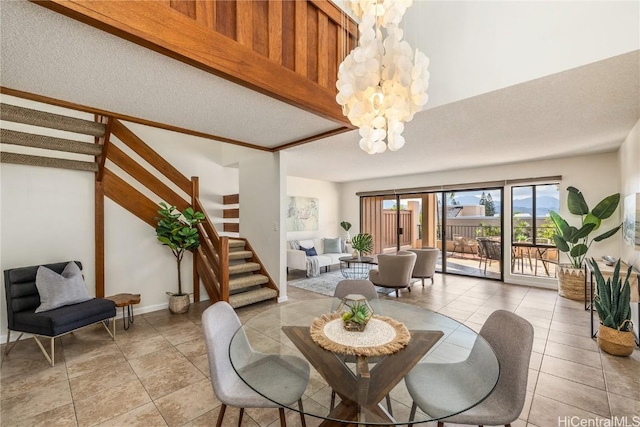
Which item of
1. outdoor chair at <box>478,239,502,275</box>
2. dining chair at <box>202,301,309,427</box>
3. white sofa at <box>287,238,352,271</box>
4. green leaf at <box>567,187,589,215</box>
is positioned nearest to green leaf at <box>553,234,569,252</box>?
green leaf at <box>567,187,589,215</box>

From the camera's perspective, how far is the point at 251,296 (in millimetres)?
4035

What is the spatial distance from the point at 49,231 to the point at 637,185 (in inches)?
261

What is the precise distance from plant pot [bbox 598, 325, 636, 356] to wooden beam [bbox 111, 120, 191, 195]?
211 inches

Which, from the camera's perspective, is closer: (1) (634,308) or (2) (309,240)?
(1) (634,308)

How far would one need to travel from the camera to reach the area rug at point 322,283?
4.89 metres

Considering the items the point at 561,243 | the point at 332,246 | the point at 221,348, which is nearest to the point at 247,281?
the point at 221,348

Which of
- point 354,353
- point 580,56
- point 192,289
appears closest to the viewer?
point 354,353

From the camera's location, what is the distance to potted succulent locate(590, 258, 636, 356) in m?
2.53

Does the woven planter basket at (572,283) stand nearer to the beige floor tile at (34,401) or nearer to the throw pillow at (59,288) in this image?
the beige floor tile at (34,401)

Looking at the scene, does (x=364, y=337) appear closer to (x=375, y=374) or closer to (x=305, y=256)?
(x=375, y=374)

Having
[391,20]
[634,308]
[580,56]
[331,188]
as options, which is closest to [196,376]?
[391,20]

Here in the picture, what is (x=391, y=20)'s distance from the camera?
5.02ft

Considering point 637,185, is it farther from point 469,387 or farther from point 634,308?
point 469,387

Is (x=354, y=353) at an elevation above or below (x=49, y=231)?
below
